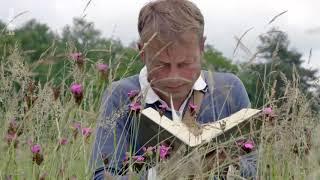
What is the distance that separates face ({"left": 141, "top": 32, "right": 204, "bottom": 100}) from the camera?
2.01m

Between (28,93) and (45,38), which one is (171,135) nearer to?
(28,93)

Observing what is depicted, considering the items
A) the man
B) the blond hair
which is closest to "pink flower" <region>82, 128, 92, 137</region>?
the man

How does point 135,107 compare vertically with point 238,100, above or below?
below

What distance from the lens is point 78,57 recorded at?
1637 millimetres

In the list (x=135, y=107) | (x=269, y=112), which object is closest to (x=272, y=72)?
(x=269, y=112)

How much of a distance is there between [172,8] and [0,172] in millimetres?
916

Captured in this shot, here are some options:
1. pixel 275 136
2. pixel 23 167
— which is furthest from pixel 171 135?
pixel 23 167

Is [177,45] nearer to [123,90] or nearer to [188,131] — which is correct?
[123,90]

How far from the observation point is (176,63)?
79.0 inches

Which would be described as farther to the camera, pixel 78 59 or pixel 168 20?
pixel 168 20

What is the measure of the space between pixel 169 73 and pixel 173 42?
96 millimetres

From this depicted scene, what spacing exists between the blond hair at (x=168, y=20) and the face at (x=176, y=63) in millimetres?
33

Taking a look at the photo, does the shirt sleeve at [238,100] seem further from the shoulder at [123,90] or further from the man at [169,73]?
the shoulder at [123,90]

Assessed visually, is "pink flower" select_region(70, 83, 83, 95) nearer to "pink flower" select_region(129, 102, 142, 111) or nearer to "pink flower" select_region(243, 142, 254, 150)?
"pink flower" select_region(129, 102, 142, 111)
